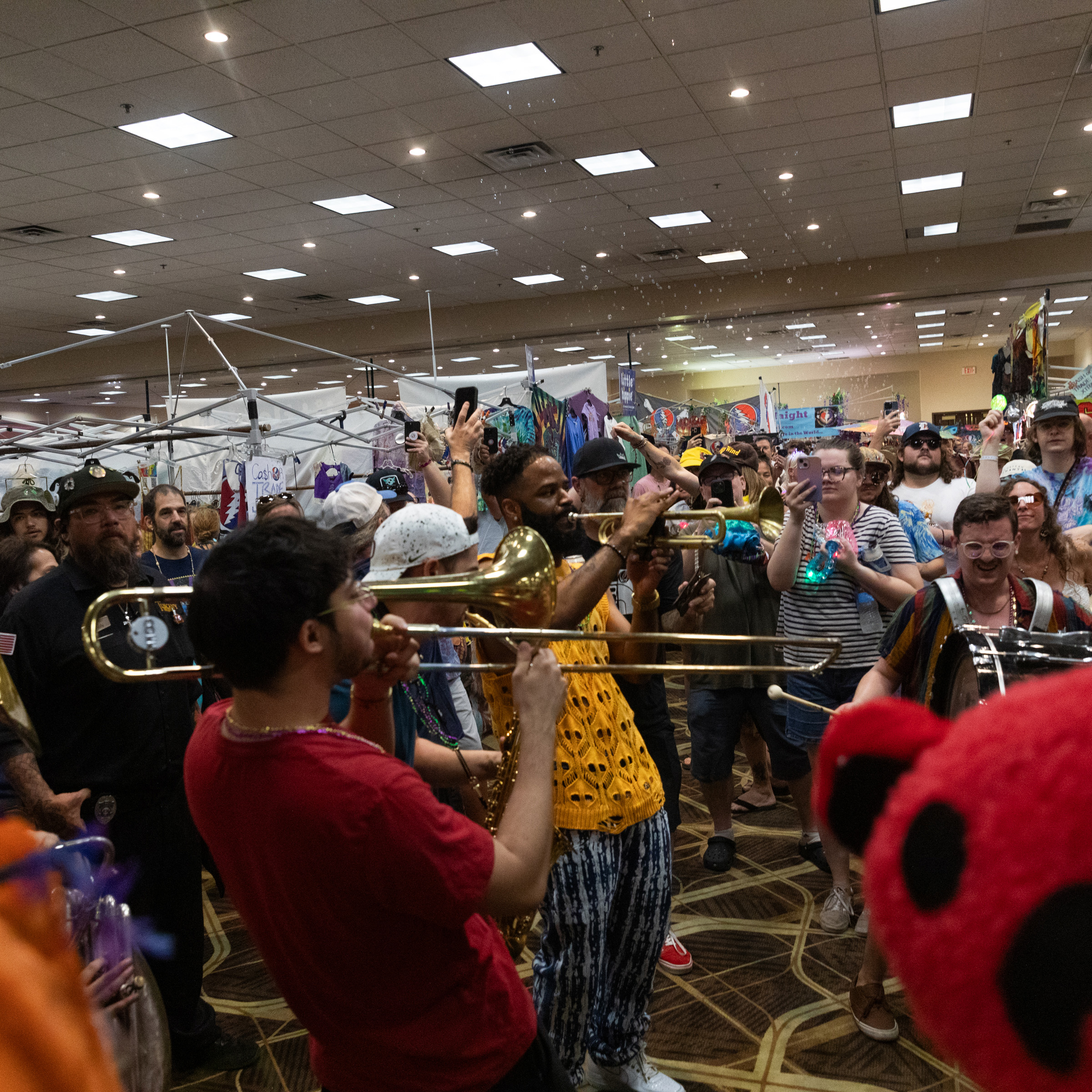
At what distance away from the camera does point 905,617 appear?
248 centimetres

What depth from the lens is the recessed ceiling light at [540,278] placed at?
13086 millimetres

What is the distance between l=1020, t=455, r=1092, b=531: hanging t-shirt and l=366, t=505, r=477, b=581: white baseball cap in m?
3.32

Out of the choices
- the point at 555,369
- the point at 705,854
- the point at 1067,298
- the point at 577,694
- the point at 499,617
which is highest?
the point at 1067,298

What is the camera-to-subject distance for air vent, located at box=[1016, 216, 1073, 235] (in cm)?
1175

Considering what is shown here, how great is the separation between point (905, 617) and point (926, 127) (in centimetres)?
727

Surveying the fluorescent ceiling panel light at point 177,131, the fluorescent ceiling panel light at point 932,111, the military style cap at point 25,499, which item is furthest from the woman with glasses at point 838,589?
the fluorescent ceiling panel light at point 177,131

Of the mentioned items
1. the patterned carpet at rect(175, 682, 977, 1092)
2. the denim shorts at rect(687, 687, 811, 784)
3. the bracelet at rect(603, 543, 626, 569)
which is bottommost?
the patterned carpet at rect(175, 682, 977, 1092)

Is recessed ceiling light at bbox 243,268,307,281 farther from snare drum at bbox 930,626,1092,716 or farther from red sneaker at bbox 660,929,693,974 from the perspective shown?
snare drum at bbox 930,626,1092,716

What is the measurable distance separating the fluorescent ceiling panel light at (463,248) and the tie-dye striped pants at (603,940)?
988 centimetres

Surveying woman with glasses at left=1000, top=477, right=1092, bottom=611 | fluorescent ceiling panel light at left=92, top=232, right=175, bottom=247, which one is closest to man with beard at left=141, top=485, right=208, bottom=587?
woman with glasses at left=1000, top=477, right=1092, bottom=611

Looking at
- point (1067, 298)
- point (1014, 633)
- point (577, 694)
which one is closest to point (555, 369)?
point (577, 694)

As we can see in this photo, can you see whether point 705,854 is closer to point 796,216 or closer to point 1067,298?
point 796,216

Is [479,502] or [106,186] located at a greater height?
[106,186]

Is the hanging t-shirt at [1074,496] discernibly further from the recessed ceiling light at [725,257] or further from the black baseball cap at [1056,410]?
the recessed ceiling light at [725,257]
